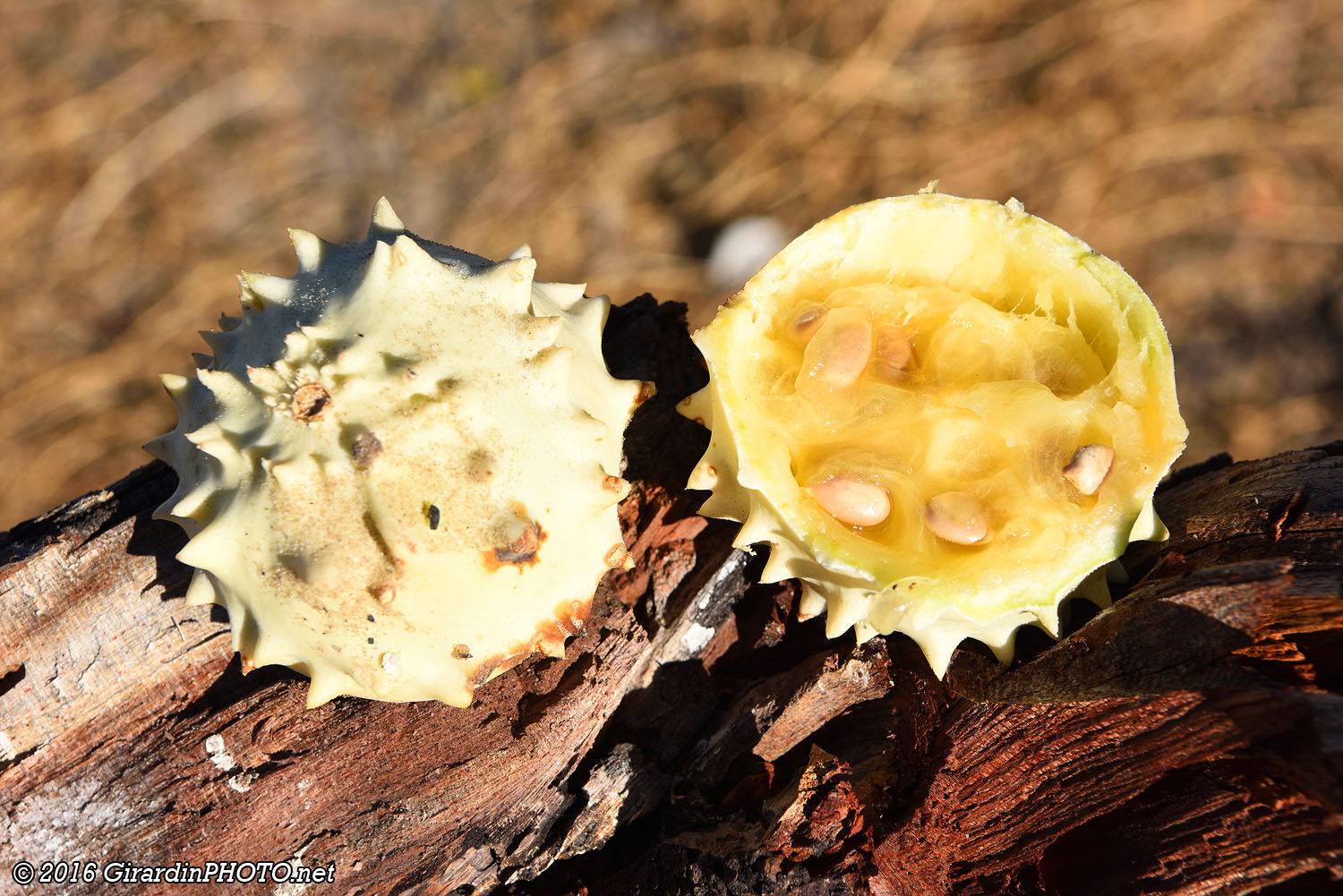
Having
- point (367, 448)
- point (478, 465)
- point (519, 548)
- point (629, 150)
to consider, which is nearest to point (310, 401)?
point (367, 448)

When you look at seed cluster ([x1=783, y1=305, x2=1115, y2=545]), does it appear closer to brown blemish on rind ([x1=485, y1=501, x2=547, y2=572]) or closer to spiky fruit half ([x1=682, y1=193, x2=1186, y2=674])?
spiky fruit half ([x1=682, y1=193, x2=1186, y2=674])

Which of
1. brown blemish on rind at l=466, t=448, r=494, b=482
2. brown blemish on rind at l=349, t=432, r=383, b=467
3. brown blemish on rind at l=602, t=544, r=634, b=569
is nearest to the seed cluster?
brown blemish on rind at l=602, t=544, r=634, b=569

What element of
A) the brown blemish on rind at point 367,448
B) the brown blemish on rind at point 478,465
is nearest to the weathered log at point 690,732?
the brown blemish on rind at point 478,465

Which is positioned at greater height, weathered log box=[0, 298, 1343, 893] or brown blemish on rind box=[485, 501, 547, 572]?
brown blemish on rind box=[485, 501, 547, 572]

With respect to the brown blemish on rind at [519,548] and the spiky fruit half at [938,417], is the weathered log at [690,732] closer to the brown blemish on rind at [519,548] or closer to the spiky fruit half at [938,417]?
the spiky fruit half at [938,417]

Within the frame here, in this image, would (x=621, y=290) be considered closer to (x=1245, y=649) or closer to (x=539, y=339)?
(x=539, y=339)

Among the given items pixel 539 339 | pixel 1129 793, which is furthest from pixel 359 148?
pixel 1129 793
